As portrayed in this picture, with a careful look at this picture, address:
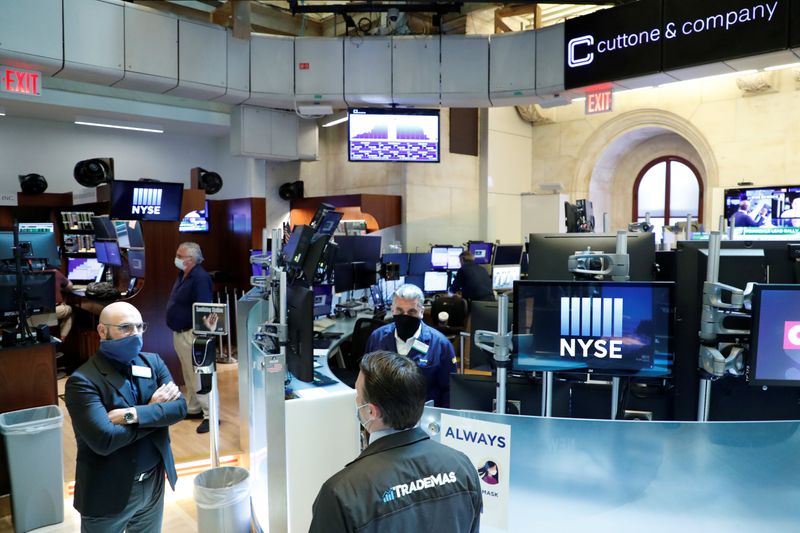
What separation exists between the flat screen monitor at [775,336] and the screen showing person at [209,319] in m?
2.40

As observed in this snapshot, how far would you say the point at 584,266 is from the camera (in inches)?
98.7

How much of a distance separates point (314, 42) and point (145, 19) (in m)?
2.08

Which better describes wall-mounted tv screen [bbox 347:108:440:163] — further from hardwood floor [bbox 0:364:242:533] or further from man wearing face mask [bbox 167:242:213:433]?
hardwood floor [bbox 0:364:242:533]

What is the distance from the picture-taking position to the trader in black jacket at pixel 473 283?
297 inches

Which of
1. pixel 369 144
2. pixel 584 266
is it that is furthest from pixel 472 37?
pixel 584 266

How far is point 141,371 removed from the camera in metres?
2.73

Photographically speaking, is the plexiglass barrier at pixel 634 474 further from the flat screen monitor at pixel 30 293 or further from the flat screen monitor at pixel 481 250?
the flat screen monitor at pixel 481 250

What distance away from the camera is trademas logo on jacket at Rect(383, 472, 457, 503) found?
4.67ft

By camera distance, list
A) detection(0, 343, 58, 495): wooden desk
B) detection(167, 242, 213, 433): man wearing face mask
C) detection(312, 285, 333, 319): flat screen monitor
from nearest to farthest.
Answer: detection(0, 343, 58, 495): wooden desk → detection(167, 242, 213, 433): man wearing face mask → detection(312, 285, 333, 319): flat screen monitor

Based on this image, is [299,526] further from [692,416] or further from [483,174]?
[483,174]

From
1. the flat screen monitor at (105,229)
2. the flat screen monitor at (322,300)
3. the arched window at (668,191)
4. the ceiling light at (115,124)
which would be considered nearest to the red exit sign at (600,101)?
the flat screen monitor at (322,300)

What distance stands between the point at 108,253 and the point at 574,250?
676 cm

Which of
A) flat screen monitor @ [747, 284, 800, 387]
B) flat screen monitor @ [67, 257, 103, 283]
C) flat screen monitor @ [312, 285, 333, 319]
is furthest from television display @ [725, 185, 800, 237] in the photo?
flat screen monitor @ [67, 257, 103, 283]

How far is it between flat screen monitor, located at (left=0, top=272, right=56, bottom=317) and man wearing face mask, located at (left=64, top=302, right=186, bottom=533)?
93.2 inches
